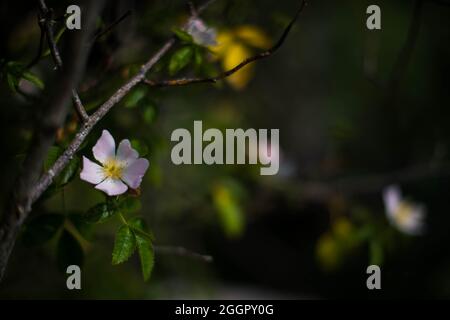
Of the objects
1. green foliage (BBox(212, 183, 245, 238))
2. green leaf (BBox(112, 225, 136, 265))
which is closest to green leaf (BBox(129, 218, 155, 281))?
green leaf (BBox(112, 225, 136, 265))

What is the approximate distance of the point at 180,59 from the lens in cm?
125

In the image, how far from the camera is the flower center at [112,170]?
3.66ft

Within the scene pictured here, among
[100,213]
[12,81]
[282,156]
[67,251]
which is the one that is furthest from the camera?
[282,156]

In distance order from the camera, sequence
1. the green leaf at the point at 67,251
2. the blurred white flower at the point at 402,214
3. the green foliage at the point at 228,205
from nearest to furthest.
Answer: the green leaf at the point at 67,251, the green foliage at the point at 228,205, the blurred white flower at the point at 402,214

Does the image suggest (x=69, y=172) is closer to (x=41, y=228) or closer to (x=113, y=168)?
(x=113, y=168)

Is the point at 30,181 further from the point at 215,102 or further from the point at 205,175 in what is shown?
the point at 215,102

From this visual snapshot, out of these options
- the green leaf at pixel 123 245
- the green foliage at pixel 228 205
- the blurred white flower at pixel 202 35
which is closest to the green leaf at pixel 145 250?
the green leaf at pixel 123 245

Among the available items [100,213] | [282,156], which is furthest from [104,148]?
[282,156]

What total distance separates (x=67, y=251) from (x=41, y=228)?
83mm

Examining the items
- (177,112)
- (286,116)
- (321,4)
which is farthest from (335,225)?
(321,4)

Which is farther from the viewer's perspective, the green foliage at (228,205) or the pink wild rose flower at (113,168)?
the green foliage at (228,205)

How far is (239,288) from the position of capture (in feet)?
10.8

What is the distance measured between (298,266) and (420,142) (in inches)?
42.3

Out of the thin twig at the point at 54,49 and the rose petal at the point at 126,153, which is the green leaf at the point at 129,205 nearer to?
the rose petal at the point at 126,153
